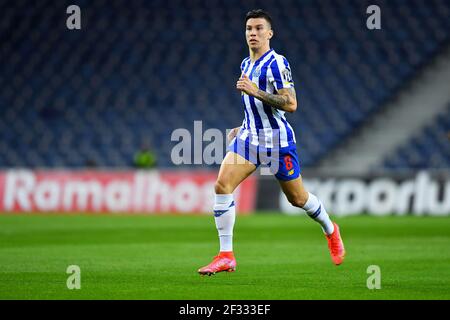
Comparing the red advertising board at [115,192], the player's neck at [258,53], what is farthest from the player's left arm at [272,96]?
the red advertising board at [115,192]

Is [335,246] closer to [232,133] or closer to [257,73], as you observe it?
[232,133]

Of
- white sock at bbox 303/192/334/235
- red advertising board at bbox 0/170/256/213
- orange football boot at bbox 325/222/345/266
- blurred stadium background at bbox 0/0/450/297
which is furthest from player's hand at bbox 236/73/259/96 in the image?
blurred stadium background at bbox 0/0/450/297

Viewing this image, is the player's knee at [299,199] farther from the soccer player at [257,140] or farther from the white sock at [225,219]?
the white sock at [225,219]

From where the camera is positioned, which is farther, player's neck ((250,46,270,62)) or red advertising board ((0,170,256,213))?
red advertising board ((0,170,256,213))

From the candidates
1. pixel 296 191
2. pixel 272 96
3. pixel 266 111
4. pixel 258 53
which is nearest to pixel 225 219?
pixel 296 191

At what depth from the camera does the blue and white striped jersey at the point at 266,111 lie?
28.1ft

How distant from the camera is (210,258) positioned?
10.7 m

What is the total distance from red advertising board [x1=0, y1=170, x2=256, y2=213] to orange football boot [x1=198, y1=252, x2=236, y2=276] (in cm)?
1226

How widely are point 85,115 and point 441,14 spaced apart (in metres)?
11.3

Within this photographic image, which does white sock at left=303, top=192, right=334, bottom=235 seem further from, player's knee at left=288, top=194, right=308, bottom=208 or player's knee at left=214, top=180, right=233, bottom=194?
player's knee at left=214, top=180, right=233, bottom=194

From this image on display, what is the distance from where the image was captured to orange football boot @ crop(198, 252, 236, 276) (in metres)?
8.44

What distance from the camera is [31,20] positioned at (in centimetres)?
2928
